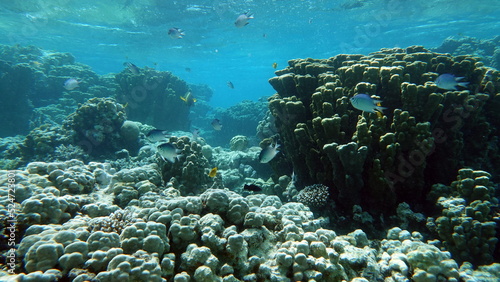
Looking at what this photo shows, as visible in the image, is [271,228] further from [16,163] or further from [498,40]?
[498,40]

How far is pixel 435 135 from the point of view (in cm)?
469

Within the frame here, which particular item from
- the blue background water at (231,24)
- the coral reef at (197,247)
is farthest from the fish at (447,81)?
the blue background water at (231,24)

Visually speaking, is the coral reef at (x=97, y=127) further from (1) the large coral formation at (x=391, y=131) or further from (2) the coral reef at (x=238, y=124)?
(2) the coral reef at (x=238, y=124)

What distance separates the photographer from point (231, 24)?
25.2 meters

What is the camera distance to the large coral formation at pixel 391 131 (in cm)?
399

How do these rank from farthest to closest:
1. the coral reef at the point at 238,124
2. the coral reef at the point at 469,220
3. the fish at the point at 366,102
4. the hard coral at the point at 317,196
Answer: the coral reef at the point at 238,124 < the hard coral at the point at 317,196 < the fish at the point at 366,102 < the coral reef at the point at 469,220

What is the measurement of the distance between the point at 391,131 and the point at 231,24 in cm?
2452

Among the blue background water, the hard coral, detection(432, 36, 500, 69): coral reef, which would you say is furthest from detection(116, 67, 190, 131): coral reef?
detection(432, 36, 500, 69): coral reef

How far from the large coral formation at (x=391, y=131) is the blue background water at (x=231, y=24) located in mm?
12482

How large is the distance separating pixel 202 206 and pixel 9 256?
1864mm

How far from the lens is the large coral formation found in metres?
3.99

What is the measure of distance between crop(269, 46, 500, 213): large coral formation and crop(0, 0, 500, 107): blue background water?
12.5 metres

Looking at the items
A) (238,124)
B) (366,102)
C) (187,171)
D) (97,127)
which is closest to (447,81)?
(366,102)

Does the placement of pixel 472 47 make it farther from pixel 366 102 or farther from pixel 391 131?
pixel 366 102
